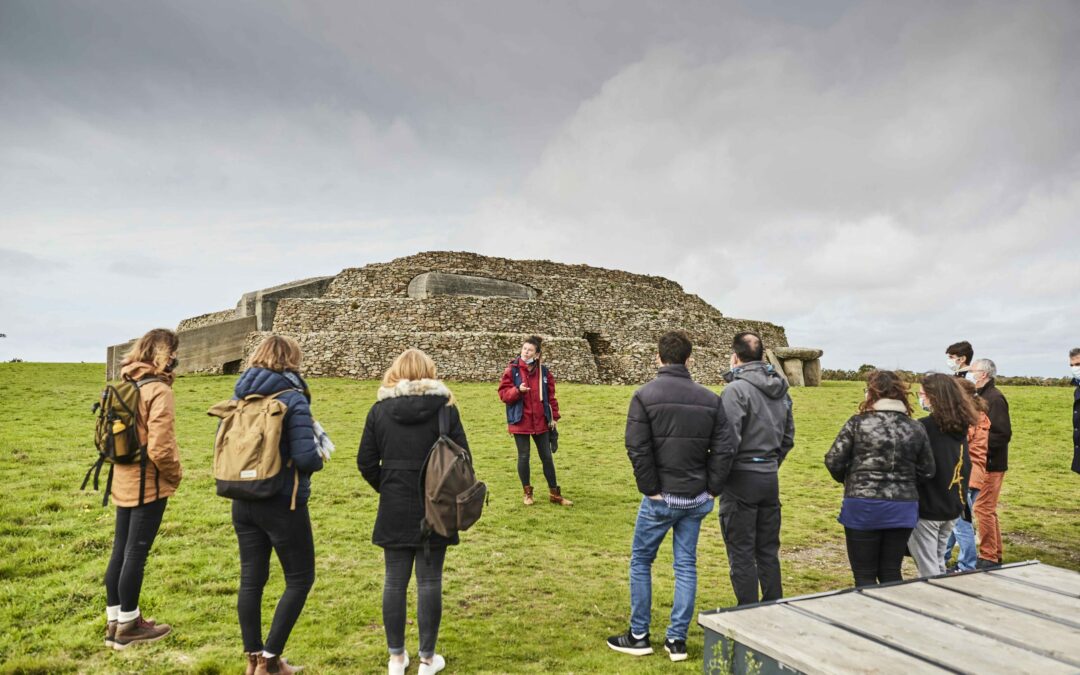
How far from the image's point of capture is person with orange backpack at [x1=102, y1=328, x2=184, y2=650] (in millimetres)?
4281

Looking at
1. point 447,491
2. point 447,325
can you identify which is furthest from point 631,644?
point 447,325

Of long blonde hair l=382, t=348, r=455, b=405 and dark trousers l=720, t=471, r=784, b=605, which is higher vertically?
long blonde hair l=382, t=348, r=455, b=405

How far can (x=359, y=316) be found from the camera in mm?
24922

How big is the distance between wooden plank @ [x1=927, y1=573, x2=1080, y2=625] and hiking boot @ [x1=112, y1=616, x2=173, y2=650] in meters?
5.11

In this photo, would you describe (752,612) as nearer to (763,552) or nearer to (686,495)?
(686,495)

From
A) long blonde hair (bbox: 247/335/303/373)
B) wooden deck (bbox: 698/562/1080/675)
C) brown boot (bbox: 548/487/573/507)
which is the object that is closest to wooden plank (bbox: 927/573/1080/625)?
wooden deck (bbox: 698/562/1080/675)

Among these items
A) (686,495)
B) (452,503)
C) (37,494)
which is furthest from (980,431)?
(37,494)

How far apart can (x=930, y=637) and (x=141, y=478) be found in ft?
15.2

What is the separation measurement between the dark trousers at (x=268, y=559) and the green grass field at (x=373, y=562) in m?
0.49

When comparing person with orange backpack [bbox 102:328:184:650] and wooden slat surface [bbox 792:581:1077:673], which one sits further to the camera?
person with orange backpack [bbox 102:328:184:650]

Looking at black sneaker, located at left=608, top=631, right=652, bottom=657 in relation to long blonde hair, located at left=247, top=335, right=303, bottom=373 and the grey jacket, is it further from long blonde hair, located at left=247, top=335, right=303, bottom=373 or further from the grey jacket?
long blonde hair, located at left=247, top=335, right=303, bottom=373

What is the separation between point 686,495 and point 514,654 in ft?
5.31

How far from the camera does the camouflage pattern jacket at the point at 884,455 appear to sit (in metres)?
4.40

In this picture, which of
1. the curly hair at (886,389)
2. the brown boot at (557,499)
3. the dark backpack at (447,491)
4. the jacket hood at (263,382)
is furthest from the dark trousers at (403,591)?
the brown boot at (557,499)
